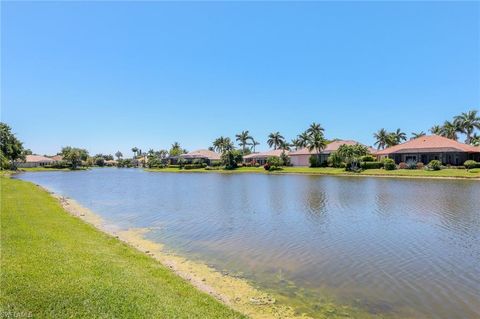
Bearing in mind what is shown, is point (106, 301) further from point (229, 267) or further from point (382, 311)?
point (382, 311)

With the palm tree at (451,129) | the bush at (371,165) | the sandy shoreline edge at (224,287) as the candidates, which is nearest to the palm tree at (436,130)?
the palm tree at (451,129)

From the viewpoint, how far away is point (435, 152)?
2628 inches

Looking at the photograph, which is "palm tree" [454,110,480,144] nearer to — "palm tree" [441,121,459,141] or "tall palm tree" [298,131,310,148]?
"palm tree" [441,121,459,141]

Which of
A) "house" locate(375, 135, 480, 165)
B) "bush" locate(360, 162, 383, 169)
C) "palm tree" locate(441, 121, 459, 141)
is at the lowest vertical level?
"bush" locate(360, 162, 383, 169)

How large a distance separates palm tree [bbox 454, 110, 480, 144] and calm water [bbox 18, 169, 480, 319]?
7475 centimetres

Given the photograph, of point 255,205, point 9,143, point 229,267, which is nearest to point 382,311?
point 229,267

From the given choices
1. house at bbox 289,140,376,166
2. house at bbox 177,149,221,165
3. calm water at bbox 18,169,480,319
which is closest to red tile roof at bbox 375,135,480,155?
house at bbox 289,140,376,166

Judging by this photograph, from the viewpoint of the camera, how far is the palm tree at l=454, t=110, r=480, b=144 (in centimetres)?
8975

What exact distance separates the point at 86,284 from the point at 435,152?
71996 mm

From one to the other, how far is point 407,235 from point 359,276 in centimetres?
686

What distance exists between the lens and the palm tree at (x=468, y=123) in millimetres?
89750

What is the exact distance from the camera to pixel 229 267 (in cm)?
1229

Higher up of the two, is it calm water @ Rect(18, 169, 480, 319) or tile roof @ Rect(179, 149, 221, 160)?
tile roof @ Rect(179, 149, 221, 160)

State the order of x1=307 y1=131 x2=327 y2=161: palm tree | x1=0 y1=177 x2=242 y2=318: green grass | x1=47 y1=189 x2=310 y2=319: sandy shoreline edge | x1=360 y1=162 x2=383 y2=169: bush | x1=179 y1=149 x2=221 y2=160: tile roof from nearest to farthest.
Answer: x1=0 y1=177 x2=242 y2=318: green grass < x1=47 y1=189 x2=310 y2=319: sandy shoreline edge < x1=360 y1=162 x2=383 y2=169: bush < x1=307 y1=131 x2=327 y2=161: palm tree < x1=179 y1=149 x2=221 y2=160: tile roof
